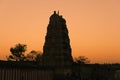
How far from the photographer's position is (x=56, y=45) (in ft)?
334

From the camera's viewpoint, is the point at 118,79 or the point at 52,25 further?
the point at 118,79

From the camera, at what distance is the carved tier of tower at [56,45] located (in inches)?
3976

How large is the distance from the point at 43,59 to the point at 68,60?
25.6 ft

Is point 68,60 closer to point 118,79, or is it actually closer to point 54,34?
point 54,34

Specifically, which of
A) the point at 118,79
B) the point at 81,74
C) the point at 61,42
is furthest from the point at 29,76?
the point at 118,79

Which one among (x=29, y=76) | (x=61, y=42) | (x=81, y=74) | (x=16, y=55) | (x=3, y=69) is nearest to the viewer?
(x=3, y=69)

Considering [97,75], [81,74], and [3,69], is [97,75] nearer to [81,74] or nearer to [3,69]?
[81,74]

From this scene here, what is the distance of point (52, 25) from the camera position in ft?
338

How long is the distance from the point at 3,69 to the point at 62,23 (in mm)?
44935

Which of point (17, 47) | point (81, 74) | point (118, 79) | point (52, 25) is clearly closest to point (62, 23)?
point (52, 25)

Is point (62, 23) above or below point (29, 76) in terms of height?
above

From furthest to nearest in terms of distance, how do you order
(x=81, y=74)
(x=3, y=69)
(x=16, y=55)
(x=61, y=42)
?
(x=16, y=55), (x=81, y=74), (x=61, y=42), (x=3, y=69)

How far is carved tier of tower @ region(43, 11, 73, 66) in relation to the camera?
3976 inches

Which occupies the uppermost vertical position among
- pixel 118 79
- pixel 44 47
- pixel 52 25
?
pixel 52 25
